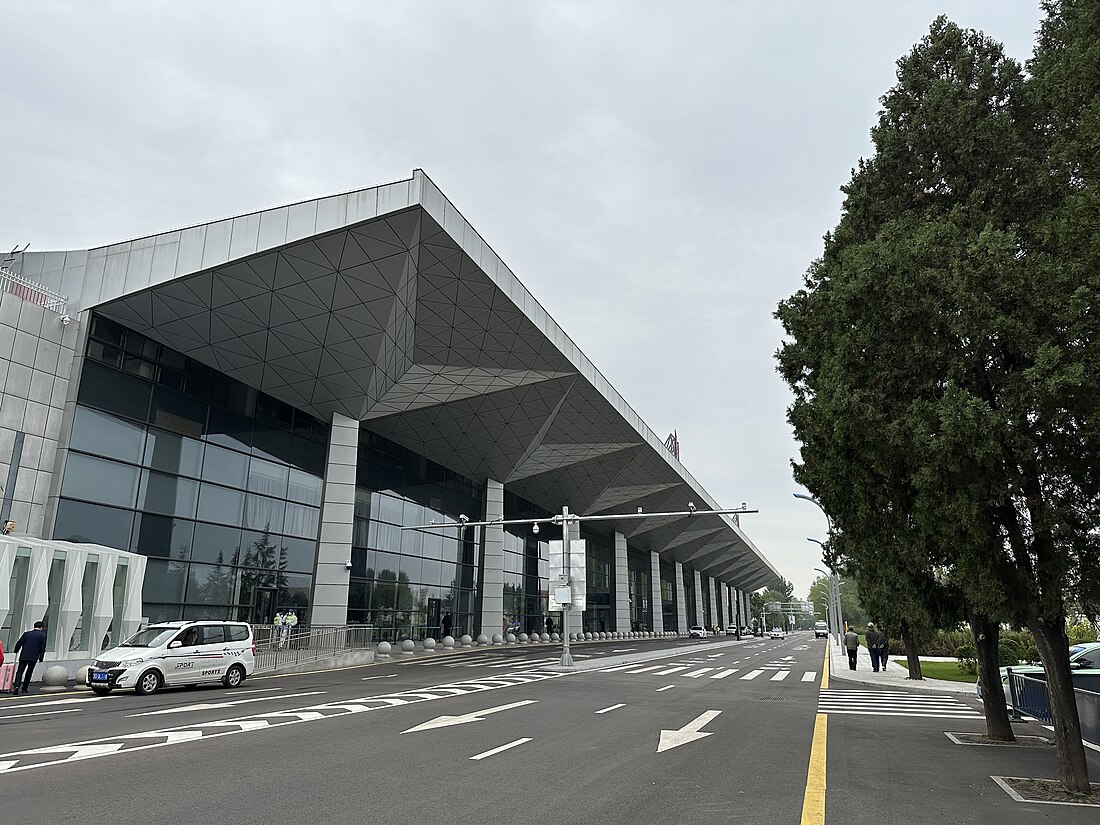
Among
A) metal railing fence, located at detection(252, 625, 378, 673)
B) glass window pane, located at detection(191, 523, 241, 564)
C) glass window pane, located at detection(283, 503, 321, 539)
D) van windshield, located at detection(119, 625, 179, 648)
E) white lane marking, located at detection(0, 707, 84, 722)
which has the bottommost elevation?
white lane marking, located at detection(0, 707, 84, 722)

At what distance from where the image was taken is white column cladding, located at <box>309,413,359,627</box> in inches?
1262

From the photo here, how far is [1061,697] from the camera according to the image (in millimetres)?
8688

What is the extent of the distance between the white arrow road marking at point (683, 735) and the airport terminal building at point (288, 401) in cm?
1617

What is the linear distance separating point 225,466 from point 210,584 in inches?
177

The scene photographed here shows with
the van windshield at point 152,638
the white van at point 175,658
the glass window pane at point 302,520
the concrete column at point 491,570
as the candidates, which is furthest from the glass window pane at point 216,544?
the concrete column at point 491,570

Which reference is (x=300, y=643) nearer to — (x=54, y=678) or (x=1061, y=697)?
(x=54, y=678)

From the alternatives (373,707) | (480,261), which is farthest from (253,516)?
(373,707)

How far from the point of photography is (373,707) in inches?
611

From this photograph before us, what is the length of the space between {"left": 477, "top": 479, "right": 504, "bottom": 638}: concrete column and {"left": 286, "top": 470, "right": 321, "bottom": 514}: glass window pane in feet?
48.9

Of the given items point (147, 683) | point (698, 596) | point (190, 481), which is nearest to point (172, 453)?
point (190, 481)

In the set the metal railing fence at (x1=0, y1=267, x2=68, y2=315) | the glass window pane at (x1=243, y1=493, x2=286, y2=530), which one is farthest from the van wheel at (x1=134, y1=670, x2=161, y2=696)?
the metal railing fence at (x1=0, y1=267, x2=68, y2=315)

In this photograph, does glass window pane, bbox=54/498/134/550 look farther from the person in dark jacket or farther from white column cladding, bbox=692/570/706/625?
white column cladding, bbox=692/570/706/625

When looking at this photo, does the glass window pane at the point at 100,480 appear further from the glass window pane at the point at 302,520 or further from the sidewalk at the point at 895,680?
the sidewalk at the point at 895,680

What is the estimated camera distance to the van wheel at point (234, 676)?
19.8m
